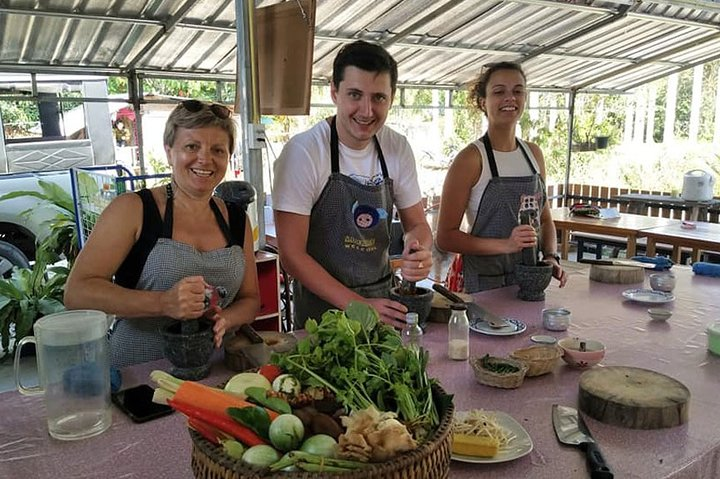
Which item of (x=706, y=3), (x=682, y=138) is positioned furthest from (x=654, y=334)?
(x=682, y=138)

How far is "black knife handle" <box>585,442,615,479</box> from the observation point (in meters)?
1.05

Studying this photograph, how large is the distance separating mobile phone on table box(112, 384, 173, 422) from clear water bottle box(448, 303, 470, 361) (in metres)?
0.76

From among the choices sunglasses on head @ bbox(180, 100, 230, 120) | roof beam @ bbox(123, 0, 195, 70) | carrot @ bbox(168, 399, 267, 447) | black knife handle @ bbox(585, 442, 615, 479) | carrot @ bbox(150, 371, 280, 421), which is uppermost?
roof beam @ bbox(123, 0, 195, 70)

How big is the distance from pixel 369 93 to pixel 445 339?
823mm

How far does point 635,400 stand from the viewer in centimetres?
128

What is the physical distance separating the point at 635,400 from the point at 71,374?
1.22 meters

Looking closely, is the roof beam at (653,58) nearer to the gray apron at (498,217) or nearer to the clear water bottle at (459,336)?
the gray apron at (498,217)

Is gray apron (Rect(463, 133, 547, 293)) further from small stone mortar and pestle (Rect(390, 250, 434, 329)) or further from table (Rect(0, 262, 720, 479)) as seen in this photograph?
small stone mortar and pestle (Rect(390, 250, 434, 329))

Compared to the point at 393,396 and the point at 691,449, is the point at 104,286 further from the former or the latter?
the point at 691,449

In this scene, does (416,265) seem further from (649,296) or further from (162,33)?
(162,33)

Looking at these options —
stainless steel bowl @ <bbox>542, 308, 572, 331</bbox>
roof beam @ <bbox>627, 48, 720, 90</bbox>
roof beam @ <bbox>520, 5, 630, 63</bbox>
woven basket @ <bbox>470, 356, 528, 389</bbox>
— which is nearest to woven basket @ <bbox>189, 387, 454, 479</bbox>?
woven basket @ <bbox>470, 356, 528, 389</bbox>

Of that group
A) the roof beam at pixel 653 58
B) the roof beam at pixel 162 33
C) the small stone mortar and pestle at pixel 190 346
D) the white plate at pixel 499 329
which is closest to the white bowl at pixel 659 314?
the white plate at pixel 499 329

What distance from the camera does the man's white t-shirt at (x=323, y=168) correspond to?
78.4 inches

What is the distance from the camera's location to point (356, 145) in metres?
2.10
